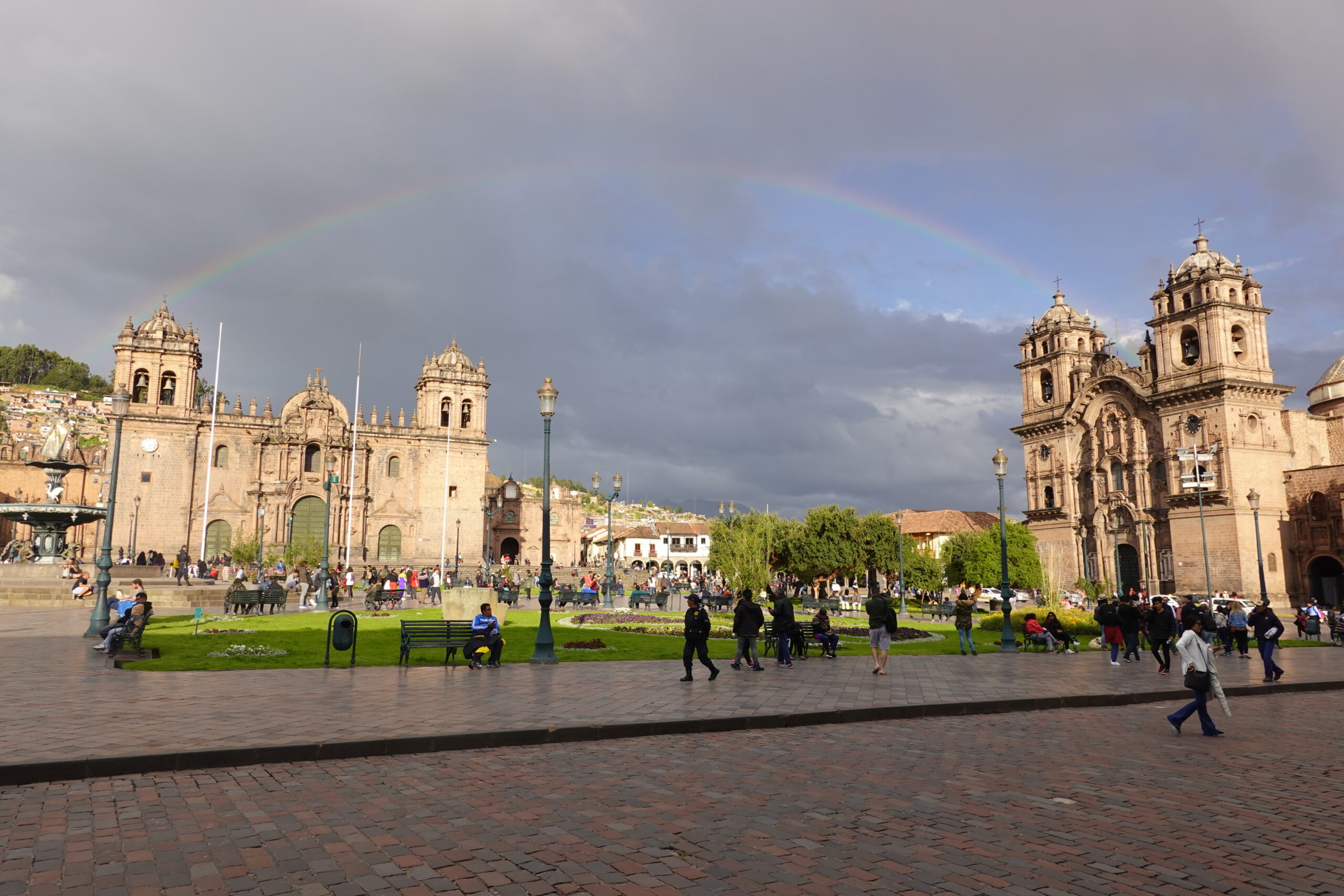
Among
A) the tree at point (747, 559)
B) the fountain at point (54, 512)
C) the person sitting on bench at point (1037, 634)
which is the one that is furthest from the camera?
the tree at point (747, 559)

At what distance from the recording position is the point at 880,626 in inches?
563

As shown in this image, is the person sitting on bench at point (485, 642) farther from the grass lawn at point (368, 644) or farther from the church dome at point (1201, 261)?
the church dome at point (1201, 261)

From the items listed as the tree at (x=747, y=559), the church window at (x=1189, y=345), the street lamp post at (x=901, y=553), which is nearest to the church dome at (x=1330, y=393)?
the church window at (x=1189, y=345)

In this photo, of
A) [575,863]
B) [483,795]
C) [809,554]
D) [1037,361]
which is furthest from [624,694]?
[1037,361]

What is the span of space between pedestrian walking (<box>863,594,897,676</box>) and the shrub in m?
11.6

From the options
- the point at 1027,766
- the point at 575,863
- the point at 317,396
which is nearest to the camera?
the point at 575,863

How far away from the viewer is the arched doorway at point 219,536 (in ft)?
193

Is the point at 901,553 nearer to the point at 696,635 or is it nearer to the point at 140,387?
the point at 696,635

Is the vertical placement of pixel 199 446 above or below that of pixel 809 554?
above

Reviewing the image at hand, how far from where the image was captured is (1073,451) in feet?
208

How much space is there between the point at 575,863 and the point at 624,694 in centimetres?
667

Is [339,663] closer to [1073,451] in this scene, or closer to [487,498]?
[487,498]

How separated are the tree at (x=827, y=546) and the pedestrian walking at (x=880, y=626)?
4289 cm

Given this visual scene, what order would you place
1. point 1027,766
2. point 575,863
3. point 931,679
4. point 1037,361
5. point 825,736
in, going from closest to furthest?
point 575,863 < point 1027,766 < point 825,736 < point 931,679 < point 1037,361
